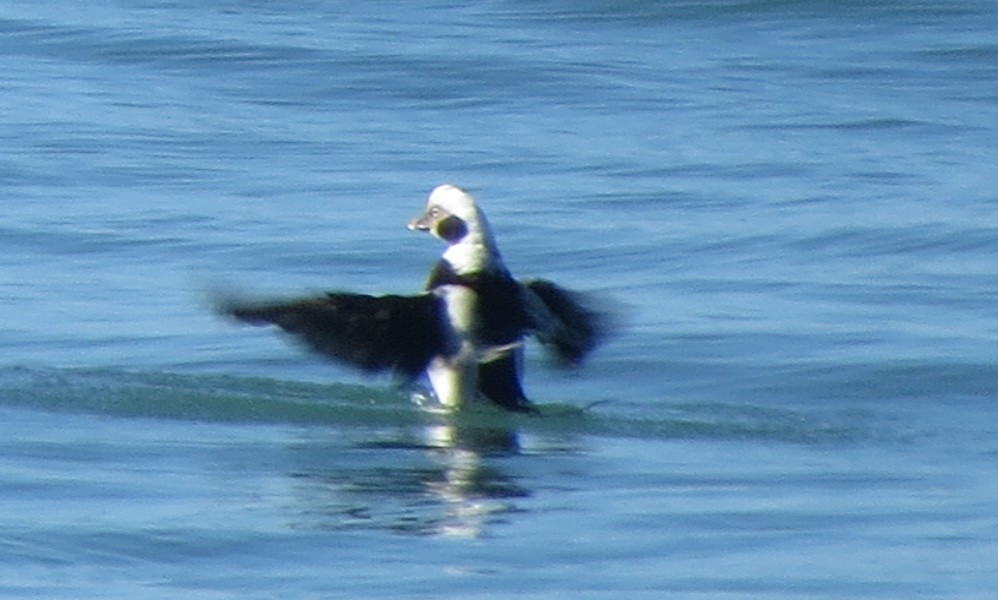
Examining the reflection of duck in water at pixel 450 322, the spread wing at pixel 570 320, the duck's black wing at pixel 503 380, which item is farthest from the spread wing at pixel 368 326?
the spread wing at pixel 570 320

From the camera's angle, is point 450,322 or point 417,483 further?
point 450,322

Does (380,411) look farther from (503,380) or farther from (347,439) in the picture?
(347,439)

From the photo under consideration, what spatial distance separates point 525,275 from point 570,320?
139 inches

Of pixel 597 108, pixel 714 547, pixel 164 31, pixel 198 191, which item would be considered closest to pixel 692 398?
pixel 714 547

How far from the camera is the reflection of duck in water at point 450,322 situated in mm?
10594

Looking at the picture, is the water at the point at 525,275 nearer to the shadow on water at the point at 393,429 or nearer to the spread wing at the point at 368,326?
the shadow on water at the point at 393,429

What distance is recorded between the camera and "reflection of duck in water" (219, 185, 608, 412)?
10.6m

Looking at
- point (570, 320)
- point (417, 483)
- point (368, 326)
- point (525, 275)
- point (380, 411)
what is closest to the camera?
point (417, 483)

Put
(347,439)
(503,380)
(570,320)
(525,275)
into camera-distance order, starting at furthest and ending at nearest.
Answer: (525,275)
(570,320)
(503,380)
(347,439)

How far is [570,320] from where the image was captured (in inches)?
448

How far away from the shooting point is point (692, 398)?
1179 cm

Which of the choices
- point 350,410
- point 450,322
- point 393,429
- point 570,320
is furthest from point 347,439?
point 570,320

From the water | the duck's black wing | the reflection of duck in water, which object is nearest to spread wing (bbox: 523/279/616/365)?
the reflection of duck in water

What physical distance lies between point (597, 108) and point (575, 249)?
570cm
